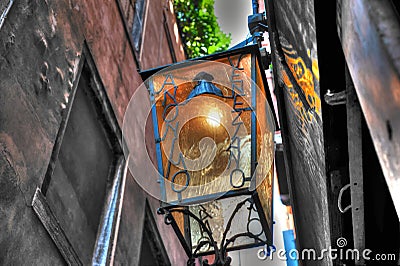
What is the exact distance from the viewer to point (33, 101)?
3457 mm

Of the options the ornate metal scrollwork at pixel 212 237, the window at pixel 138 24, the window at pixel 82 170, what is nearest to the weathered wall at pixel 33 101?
the window at pixel 82 170

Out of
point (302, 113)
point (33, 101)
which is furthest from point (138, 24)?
point (302, 113)

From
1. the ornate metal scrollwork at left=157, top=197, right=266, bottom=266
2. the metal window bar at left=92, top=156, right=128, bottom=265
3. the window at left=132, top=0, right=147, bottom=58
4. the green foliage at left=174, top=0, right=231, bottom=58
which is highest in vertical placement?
the green foliage at left=174, top=0, right=231, bottom=58

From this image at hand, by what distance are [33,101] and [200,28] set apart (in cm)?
674

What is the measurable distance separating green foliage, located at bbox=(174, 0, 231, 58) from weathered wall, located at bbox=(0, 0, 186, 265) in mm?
4531

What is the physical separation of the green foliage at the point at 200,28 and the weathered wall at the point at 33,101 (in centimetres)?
453

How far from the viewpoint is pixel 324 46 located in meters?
2.23

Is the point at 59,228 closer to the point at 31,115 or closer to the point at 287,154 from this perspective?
the point at 31,115

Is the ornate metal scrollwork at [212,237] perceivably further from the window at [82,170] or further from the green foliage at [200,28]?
the green foliage at [200,28]

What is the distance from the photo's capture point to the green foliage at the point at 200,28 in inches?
377

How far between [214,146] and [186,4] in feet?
23.0

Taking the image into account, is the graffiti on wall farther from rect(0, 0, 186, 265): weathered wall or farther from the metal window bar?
the metal window bar

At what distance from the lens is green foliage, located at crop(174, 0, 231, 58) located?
9.58 meters

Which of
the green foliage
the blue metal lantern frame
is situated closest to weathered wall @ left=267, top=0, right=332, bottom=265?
the blue metal lantern frame
